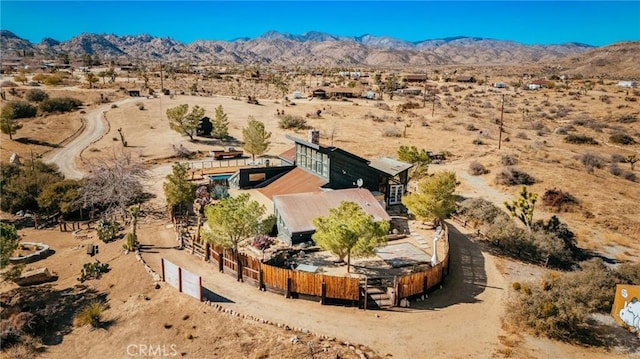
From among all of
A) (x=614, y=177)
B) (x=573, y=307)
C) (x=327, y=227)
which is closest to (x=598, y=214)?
(x=614, y=177)

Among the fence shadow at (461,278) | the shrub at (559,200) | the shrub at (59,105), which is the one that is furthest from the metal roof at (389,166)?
the shrub at (59,105)

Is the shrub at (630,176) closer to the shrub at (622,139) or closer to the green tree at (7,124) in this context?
the shrub at (622,139)

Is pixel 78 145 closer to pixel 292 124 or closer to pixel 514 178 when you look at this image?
pixel 292 124

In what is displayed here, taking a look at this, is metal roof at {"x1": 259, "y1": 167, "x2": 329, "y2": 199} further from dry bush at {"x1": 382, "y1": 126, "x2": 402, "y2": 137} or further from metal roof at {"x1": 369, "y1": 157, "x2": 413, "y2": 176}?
dry bush at {"x1": 382, "y1": 126, "x2": 402, "y2": 137}

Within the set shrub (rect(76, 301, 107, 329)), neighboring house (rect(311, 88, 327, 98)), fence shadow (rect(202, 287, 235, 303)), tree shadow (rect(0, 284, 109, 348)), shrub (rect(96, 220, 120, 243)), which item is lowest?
tree shadow (rect(0, 284, 109, 348))

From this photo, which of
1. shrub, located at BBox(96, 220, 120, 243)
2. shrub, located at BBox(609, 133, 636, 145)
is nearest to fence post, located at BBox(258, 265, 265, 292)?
shrub, located at BBox(96, 220, 120, 243)

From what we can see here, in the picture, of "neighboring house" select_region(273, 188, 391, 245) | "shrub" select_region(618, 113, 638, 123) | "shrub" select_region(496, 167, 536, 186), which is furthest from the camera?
"shrub" select_region(618, 113, 638, 123)
